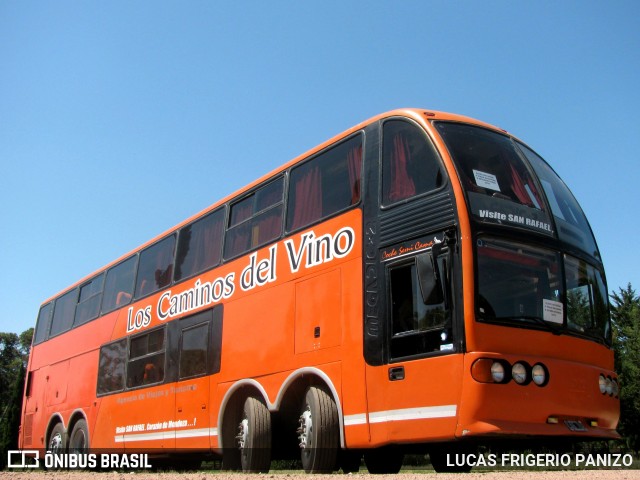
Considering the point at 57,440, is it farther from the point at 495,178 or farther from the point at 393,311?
the point at 495,178

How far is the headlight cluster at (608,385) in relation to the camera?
7461 millimetres

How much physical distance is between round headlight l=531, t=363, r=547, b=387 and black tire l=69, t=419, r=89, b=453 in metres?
10.4

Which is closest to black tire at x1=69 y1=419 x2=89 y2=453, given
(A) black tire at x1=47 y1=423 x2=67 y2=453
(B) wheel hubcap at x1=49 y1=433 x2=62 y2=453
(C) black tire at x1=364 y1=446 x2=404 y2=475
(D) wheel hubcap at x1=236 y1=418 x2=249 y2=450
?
(A) black tire at x1=47 y1=423 x2=67 y2=453

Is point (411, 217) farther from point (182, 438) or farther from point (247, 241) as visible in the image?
point (182, 438)

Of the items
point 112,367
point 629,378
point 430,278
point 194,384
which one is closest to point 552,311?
point 430,278

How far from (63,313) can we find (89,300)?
1849 mm

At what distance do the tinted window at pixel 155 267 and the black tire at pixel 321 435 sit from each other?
5171 mm

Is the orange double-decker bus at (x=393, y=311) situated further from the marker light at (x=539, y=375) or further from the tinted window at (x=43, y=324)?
the tinted window at (x=43, y=324)

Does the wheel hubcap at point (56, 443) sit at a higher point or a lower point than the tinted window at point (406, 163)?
lower

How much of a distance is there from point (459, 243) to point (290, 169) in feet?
11.9

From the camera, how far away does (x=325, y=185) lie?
9047mm

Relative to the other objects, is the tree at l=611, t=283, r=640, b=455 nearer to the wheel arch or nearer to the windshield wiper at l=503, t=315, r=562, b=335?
the wheel arch

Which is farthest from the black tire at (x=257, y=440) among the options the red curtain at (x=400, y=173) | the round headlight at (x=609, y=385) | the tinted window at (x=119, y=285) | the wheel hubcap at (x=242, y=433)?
the tinted window at (x=119, y=285)

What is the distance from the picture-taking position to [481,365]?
255 inches
